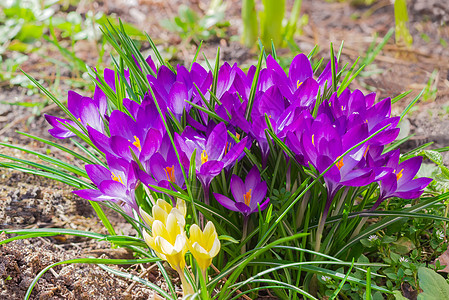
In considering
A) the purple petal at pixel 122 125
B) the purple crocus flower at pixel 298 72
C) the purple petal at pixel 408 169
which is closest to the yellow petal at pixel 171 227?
the purple petal at pixel 122 125

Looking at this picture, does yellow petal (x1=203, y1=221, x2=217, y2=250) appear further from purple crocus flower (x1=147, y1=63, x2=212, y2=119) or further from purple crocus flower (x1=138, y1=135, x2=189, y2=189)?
purple crocus flower (x1=147, y1=63, x2=212, y2=119)

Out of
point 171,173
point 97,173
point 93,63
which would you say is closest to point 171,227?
point 171,173

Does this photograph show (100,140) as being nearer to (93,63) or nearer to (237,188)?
(237,188)

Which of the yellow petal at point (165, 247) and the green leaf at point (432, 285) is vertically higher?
the yellow petal at point (165, 247)

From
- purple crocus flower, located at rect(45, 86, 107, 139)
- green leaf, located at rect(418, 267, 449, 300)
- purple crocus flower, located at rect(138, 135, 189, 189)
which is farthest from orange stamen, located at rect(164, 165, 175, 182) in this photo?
green leaf, located at rect(418, 267, 449, 300)

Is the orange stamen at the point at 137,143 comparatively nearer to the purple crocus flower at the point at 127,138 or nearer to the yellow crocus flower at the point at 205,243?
the purple crocus flower at the point at 127,138
